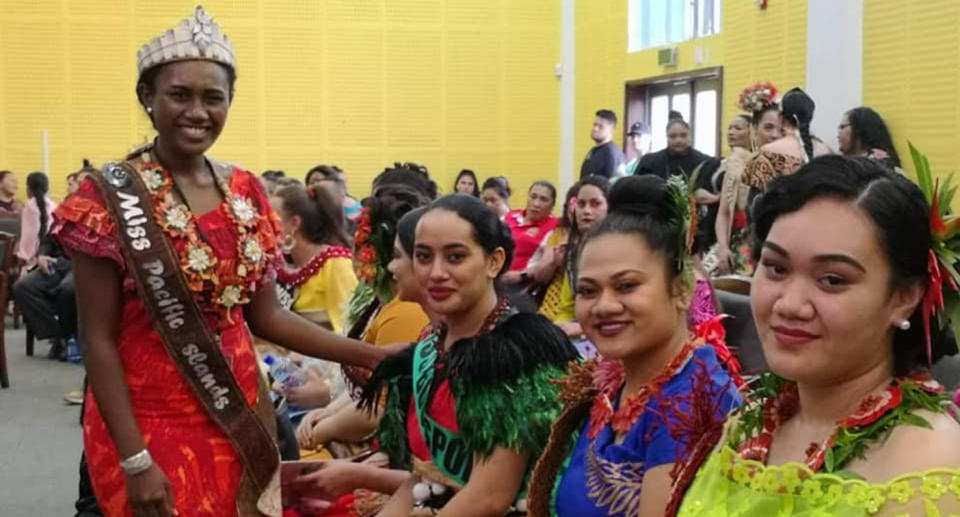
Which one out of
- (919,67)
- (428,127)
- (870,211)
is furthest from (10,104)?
(870,211)

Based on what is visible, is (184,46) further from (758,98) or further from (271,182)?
(271,182)

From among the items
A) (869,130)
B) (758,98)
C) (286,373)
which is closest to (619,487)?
(286,373)

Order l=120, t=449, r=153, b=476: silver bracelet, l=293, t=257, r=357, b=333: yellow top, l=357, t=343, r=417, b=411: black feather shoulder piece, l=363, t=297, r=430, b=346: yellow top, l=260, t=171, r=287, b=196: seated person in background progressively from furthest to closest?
l=260, t=171, r=287, b=196: seated person in background, l=293, t=257, r=357, b=333: yellow top, l=363, t=297, r=430, b=346: yellow top, l=357, t=343, r=417, b=411: black feather shoulder piece, l=120, t=449, r=153, b=476: silver bracelet

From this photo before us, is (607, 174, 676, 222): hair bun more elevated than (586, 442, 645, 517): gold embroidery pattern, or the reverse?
(607, 174, 676, 222): hair bun

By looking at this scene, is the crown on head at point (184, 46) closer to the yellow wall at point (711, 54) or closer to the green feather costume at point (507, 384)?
the green feather costume at point (507, 384)

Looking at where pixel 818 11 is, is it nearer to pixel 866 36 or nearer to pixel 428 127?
pixel 866 36

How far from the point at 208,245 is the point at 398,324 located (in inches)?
44.1

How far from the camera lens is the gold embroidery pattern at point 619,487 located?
2025 millimetres

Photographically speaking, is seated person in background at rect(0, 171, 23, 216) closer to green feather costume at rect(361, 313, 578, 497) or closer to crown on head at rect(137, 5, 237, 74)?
crown on head at rect(137, 5, 237, 74)

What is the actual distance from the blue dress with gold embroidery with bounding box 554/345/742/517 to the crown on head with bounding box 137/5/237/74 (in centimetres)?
102

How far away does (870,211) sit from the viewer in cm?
146

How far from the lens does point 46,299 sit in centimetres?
915

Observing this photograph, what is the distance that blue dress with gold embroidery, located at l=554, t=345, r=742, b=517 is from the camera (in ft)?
6.50

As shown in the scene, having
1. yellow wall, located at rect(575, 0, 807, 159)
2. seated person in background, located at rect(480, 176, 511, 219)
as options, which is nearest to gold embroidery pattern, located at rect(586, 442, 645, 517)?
seated person in background, located at rect(480, 176, 511, 219)
